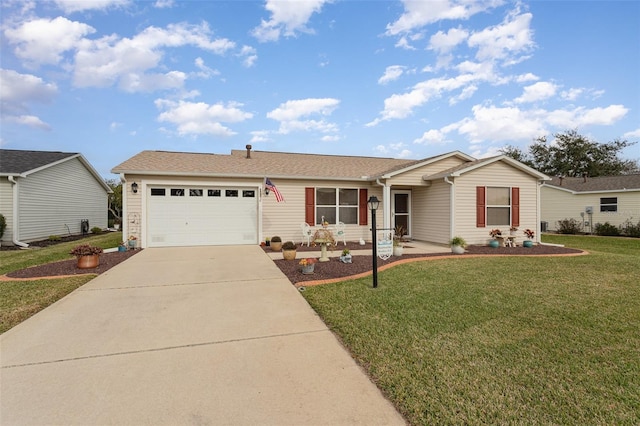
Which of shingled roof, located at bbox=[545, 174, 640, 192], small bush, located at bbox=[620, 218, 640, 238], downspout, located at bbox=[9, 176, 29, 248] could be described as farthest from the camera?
shingled roof, located at bbox=[545, 174, 640, 192]

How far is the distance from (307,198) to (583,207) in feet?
62.4

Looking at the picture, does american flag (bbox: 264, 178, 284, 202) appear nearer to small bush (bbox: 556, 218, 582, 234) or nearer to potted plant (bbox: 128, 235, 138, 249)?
potted plant (bbox: 128, 235, 138, 249)

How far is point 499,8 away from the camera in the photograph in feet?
31.2

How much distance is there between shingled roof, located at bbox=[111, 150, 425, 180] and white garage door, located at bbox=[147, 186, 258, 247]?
2.31 ft

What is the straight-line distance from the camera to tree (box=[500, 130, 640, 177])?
3266 cm

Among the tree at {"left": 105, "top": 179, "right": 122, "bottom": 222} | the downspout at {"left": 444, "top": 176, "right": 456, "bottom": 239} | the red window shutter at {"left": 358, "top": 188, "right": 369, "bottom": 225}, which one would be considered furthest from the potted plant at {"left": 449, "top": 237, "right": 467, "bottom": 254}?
the tree at {"left": 105, "top": 179, "right": 122, "bottom": 222}

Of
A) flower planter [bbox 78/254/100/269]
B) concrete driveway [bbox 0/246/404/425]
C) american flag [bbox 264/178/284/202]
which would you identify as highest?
american flag [bbox 264/178/284/202]

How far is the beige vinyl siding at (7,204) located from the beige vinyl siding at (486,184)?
56.7ft

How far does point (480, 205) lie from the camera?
1080cm

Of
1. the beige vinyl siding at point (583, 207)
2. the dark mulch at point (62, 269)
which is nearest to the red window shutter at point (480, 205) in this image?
the dark mulch at point (62, 269)

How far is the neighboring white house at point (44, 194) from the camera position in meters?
12.0

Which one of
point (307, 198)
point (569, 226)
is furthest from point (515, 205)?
point (569, 226)

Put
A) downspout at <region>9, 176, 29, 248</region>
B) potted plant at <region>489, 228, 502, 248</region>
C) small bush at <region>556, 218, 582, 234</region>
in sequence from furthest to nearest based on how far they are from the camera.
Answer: small bush at <region>556, 218, 582, 234</region> < downspout at <region>9, 176, 29, 248</region> < potted plant at <region>489, 228, 502, 248</region>

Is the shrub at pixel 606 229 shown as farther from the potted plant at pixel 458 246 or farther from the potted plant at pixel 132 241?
the potted plant at pixel 132 241
